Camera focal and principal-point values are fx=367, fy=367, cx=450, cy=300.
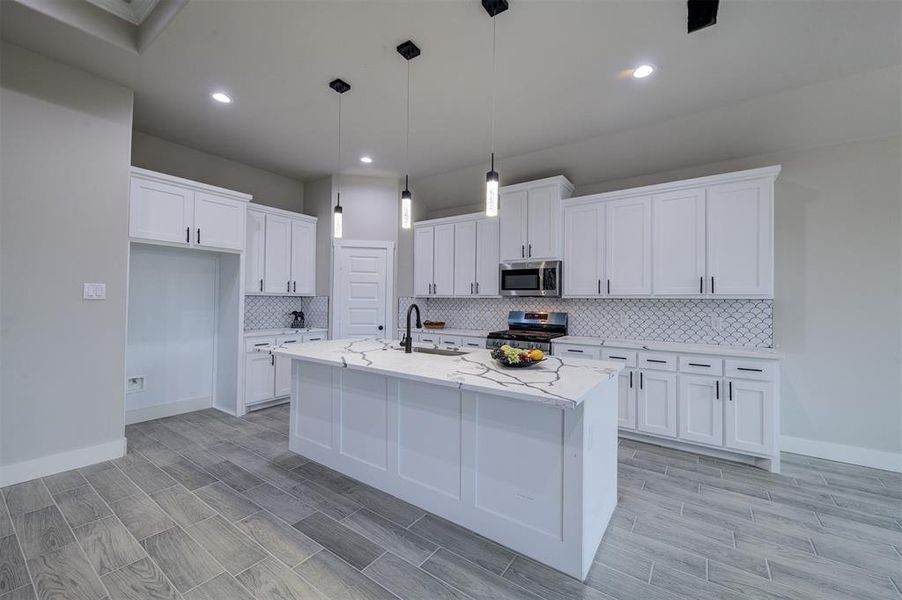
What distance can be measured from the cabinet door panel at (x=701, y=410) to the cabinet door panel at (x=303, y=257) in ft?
14.7

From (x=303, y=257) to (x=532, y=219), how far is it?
3.05 metres

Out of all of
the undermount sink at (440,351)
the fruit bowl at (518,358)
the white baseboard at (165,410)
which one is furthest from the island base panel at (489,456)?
the white baseboard at (165,410)

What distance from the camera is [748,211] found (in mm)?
3225

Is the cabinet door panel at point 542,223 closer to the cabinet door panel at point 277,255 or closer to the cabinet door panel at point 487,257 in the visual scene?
the cabinet door panel at point 487,257

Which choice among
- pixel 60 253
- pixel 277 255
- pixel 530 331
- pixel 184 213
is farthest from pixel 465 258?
pixel 60 253

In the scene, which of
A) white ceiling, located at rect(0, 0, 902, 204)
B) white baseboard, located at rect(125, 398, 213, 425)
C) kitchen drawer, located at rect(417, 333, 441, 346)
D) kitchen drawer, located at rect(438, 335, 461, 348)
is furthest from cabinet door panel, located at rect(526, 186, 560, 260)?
white baseboard, located at rect(125, 398, 213, 425)

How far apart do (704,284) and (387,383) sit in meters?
3.01

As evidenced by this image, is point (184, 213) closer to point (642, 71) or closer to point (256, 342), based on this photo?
point (256, 342)

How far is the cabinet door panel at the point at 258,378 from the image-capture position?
4.17 metres

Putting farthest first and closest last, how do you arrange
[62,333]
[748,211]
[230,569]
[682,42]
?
[748,211]
[62,333]
[682,42]
[230,569]

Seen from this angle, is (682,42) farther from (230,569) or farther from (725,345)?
(230,569)

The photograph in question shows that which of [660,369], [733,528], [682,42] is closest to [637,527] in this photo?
[733,528]

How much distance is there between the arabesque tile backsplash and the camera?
136 inches

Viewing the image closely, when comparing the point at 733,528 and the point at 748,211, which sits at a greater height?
the point at 748,211
